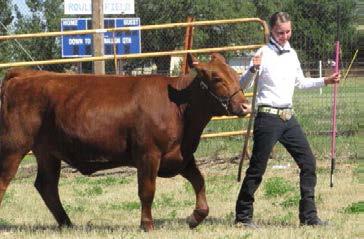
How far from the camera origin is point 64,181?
470 inches

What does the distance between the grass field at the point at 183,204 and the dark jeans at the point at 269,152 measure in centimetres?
23

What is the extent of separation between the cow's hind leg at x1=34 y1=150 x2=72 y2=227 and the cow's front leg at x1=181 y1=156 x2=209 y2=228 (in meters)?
1.27

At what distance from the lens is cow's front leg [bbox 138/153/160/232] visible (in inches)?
272

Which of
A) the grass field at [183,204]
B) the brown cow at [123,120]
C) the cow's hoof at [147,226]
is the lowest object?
the grass field at [183,204]

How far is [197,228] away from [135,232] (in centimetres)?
64

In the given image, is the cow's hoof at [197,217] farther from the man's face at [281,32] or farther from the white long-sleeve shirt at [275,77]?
the man's face at [281,32]

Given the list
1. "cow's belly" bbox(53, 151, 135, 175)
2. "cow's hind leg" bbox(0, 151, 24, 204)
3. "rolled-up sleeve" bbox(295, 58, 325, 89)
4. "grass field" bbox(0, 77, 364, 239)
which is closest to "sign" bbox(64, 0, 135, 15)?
"grass field" bbox(0, 77, 364, 239)

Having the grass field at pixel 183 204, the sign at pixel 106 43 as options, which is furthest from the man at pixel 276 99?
the sign at pixel 106 43

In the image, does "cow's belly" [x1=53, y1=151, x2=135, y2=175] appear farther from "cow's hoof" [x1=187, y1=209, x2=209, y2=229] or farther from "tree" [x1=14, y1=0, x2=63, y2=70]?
"tree" [x1=14, y1=0, x2=63, y2=70]

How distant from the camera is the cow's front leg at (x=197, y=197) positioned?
7.13 meters

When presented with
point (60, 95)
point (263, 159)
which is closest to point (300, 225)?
point (263, 159)

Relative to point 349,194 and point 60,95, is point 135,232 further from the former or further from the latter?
point 349,194

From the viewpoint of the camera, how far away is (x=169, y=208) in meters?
8.92

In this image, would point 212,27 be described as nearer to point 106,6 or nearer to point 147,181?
point 106,6
